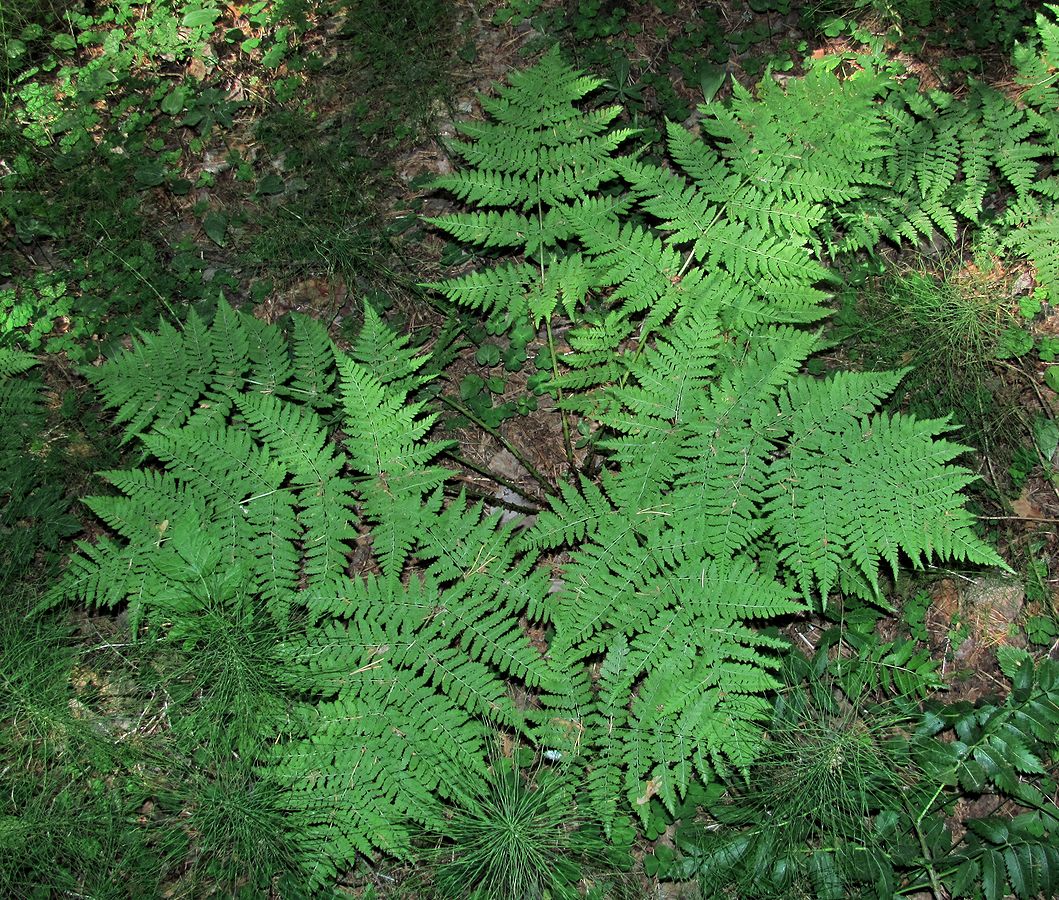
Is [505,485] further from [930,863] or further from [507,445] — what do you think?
[930,863]

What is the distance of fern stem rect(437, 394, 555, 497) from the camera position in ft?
13.2

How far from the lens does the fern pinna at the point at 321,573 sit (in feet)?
10.2

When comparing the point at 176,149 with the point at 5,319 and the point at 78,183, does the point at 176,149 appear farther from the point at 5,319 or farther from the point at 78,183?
the point at 5,319


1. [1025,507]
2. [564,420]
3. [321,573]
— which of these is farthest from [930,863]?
[321,573]

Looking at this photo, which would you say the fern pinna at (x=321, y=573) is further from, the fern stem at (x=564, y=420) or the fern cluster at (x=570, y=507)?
the fern stem at (x=564, y=420)

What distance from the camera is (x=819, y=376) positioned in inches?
164

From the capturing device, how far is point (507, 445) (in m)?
4.14

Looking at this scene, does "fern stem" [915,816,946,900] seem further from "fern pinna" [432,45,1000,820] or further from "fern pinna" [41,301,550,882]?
"fern pinna" [41,301,550,882]

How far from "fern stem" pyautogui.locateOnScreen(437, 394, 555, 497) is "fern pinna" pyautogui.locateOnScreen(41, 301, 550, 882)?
0.44 metres

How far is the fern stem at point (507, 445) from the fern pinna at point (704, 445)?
31 centimetres

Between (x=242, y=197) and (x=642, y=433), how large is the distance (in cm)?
273

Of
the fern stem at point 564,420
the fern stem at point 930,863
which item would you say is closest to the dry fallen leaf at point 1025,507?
the fern stem at point 930,863

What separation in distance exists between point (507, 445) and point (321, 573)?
1.18 m

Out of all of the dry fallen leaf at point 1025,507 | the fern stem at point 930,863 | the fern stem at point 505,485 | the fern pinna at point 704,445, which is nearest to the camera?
the fern pinna at point 704,445
